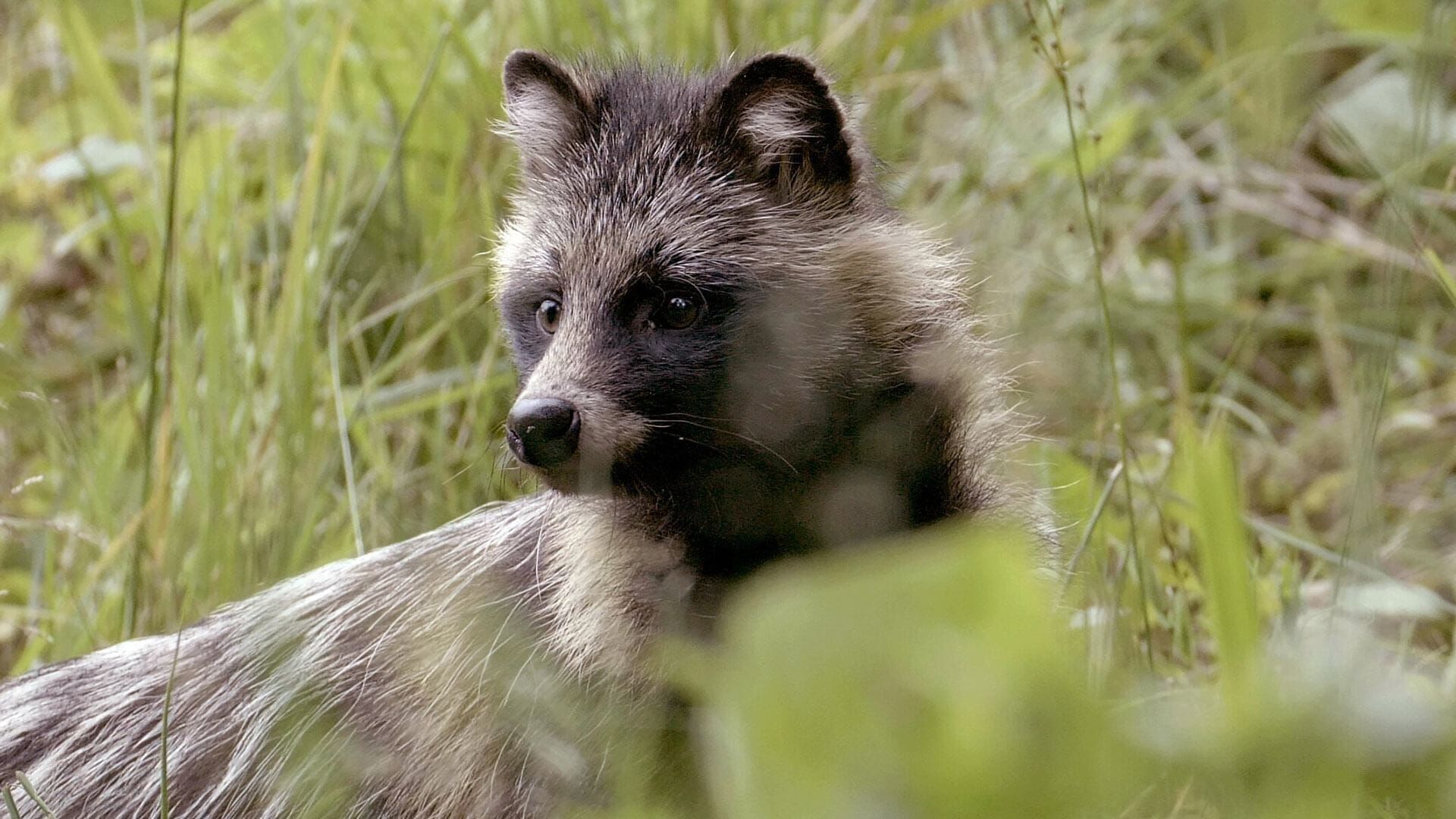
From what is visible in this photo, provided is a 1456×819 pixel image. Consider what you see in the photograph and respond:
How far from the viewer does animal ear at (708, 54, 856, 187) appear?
294 cm

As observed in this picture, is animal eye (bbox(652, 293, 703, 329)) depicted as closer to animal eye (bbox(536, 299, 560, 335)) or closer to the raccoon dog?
the raccoon dog

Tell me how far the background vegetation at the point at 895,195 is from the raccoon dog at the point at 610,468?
0.37 meters

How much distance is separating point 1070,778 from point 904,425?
1987 millimetres

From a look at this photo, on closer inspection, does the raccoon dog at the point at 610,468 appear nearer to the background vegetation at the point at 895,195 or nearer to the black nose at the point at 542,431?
the black nose at the point at 542,431

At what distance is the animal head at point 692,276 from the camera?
9.06 feet

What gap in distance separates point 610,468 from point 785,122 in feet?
2.71

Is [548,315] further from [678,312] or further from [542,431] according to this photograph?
[542,431]

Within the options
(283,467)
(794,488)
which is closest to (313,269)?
(283,467)

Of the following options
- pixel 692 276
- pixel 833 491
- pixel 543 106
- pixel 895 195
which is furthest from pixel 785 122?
pixel 895 195

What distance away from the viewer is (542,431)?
8.59 ft

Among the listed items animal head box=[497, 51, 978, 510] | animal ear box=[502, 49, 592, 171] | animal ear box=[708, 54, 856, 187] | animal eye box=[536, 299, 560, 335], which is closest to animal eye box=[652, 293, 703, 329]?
animal head box=[497, 51, 978, 510]

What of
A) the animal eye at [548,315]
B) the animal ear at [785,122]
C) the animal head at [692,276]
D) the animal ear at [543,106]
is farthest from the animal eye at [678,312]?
the animal ear at [543,106]

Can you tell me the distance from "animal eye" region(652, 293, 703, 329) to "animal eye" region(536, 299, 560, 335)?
10.0 inches

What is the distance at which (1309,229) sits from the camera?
6047mm
